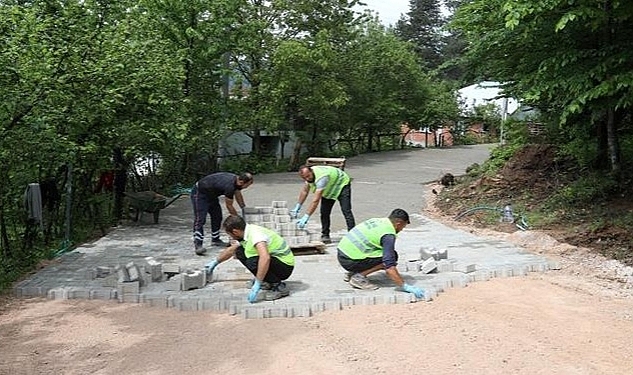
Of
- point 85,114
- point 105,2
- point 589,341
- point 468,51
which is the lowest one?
point 589,341

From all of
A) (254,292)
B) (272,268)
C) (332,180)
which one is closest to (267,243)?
(272,268)

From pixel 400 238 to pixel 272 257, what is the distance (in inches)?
154

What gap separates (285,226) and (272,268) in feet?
8.64

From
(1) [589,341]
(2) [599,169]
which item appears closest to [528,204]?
(2) [599,169]

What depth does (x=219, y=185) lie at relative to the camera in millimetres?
7695

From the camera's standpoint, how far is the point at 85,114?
7793mm

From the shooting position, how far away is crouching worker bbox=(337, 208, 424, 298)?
568 cm

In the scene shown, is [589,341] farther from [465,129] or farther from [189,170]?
[465,129]

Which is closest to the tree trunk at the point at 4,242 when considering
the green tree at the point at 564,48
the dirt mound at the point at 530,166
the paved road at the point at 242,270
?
the paved road at the point at 242,270

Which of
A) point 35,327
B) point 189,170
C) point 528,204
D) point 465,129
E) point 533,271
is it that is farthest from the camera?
point 465,129

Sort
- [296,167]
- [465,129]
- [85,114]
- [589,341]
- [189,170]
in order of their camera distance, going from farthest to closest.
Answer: [465,129] → [296,167] → [189,170] → [85,114] → [589,341]

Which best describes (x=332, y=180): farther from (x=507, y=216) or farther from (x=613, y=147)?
(x=613, y=147)

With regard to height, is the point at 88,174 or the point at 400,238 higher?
the point at 88,174

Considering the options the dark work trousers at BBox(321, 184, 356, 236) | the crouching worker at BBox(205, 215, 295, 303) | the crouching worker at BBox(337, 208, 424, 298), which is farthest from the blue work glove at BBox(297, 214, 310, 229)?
the crouching worker at BBox(205, 215, 295, 303)
